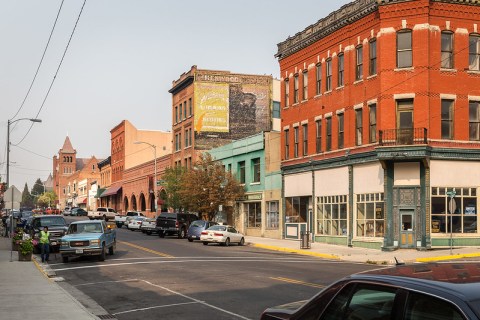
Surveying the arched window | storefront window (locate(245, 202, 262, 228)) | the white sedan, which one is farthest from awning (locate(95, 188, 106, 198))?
the arched window

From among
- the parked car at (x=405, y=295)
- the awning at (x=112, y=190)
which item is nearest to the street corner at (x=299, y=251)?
the parked car at (x=405, y=295)

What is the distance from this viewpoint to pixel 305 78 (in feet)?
152

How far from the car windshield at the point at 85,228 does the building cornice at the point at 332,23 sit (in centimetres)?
2058

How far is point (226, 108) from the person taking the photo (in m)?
68.9

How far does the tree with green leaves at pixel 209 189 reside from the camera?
171 feet

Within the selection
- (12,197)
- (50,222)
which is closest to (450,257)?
(12,197)

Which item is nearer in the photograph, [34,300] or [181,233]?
[34,300]

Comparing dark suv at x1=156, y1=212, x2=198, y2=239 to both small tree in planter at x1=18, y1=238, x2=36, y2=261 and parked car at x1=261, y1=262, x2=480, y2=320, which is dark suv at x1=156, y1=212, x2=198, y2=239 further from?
parked car at x1=261, y1=262, x2=480, y2=320

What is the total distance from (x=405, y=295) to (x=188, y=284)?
1484cm

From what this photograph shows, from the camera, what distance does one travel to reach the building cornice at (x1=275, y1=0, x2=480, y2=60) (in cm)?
3669

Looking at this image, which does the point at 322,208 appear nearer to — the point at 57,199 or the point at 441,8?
the point at 441,8

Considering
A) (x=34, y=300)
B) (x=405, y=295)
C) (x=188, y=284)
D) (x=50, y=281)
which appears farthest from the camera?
(x=50, y=281)

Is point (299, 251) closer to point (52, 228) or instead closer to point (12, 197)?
point (52, 228)

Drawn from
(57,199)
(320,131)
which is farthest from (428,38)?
(57,199)
